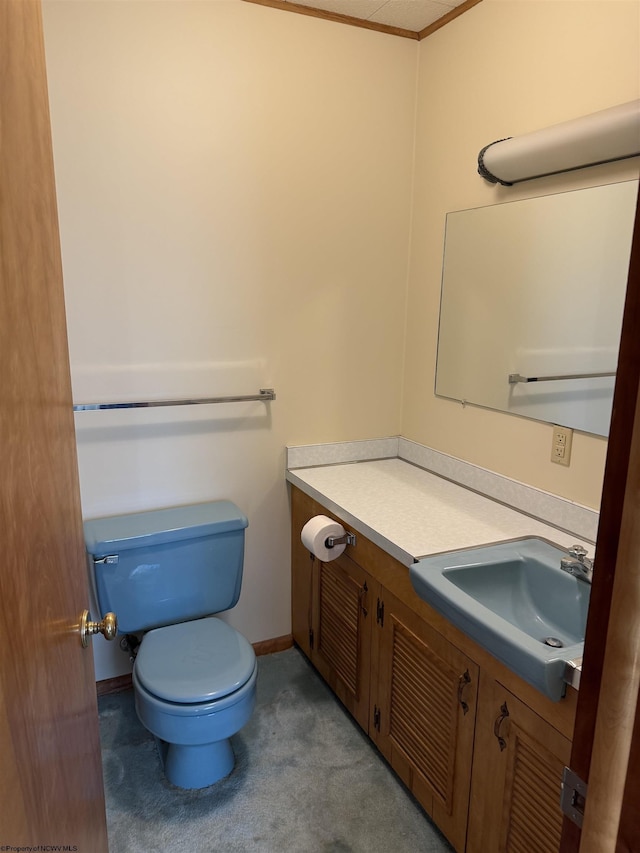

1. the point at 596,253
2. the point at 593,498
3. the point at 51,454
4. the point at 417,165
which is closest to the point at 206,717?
the point at 51,454

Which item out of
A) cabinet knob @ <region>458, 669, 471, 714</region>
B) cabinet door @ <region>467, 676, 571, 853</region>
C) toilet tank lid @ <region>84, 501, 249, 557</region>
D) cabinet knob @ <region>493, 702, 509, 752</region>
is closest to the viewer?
cabinet door @ <region>467, 676, 571, 853</region>

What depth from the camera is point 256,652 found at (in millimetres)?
2553

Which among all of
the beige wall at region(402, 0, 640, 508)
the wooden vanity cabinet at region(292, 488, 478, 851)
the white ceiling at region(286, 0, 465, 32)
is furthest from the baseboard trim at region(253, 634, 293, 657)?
the white ceiling at region(286, 0, 465, 32)

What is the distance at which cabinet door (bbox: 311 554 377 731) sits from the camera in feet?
6.54

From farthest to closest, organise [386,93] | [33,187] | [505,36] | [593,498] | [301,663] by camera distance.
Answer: [301,663] → [386,93] → [505,36] → [593,498] → [33,187]

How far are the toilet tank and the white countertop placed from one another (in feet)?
1.23

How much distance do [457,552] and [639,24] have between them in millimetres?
1435

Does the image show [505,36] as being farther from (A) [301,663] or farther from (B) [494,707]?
(A) [301,663]

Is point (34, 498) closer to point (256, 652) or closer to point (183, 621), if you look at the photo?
point (183, 621)

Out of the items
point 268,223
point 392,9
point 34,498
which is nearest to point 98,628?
point 34,498

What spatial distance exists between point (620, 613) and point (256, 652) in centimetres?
225

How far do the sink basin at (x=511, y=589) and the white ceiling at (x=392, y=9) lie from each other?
1.86 meters

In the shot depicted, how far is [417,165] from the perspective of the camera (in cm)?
237

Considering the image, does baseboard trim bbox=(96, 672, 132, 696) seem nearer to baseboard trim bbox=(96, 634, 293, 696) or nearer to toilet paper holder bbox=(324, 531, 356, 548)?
baseboard trim bbox=(96, 634, 293, 696)
